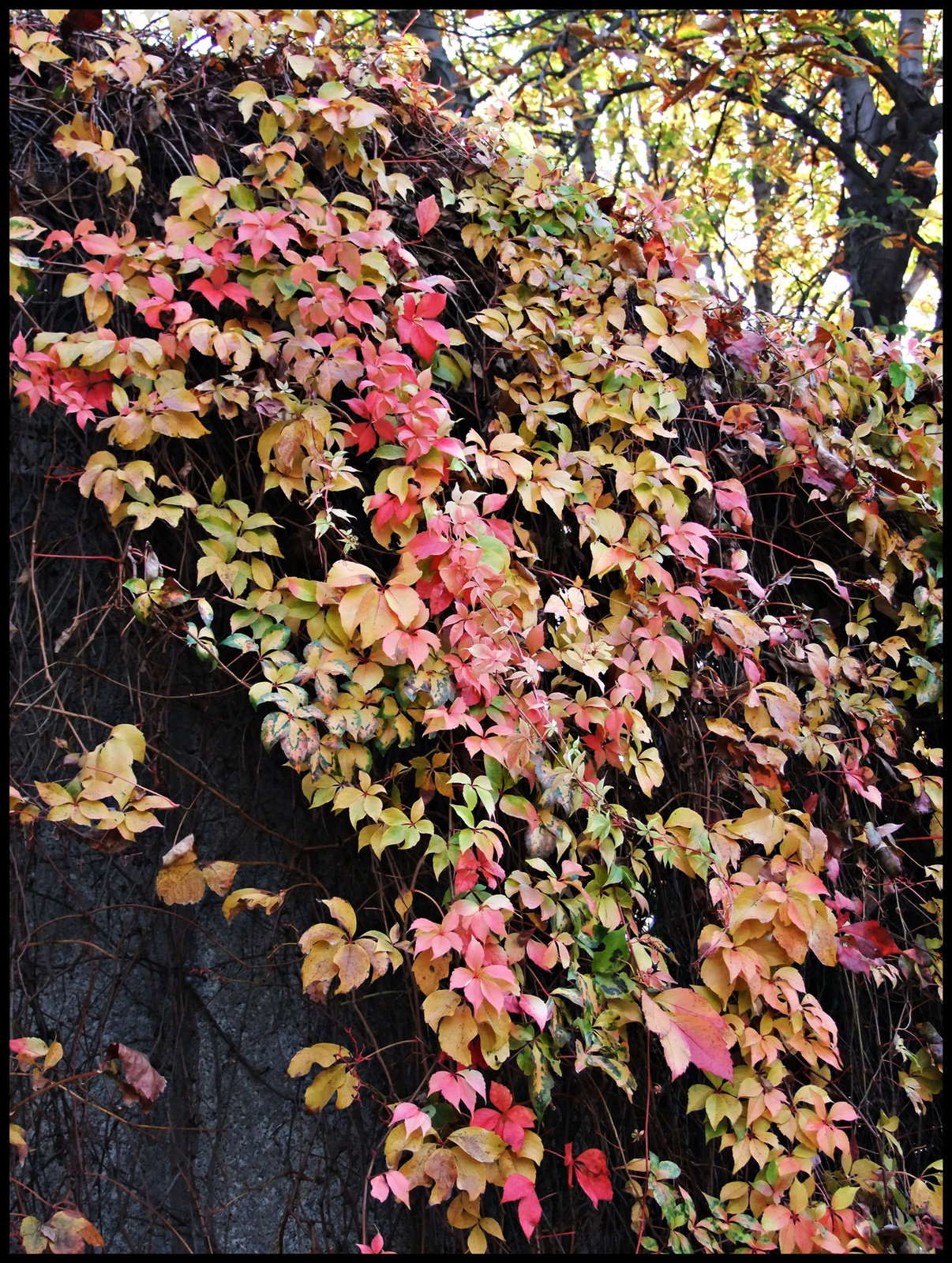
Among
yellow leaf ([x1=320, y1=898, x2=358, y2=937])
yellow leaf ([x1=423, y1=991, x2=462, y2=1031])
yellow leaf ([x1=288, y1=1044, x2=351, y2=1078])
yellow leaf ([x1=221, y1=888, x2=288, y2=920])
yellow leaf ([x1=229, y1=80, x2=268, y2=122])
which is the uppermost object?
yellow leaf ([x1=229, y1=80, x2=268, y2=122])

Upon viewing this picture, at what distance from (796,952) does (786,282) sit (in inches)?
310

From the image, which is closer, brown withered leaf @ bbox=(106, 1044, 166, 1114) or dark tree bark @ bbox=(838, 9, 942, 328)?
brown withered leaf @ bbox=(106, 1044, 166, 1114)

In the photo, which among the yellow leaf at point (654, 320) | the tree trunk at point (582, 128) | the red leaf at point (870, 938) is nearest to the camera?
the red leaf at point (870, 938)

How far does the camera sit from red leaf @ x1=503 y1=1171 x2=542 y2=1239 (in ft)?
4.07

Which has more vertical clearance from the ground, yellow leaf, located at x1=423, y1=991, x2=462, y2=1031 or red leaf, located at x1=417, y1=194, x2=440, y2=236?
red leaf, located at x1=417, y1=194, x2=440, y2=236

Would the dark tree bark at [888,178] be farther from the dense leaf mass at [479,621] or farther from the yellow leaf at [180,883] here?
the yellow leaf at [180,883]

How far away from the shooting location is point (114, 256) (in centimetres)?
139

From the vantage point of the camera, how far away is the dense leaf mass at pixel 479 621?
133 centimetres

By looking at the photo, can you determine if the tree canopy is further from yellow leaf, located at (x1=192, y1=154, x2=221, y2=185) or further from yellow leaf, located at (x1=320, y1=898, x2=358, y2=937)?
yellow leaf, located at (x1=320, y1=898, x2=358, y2=937)

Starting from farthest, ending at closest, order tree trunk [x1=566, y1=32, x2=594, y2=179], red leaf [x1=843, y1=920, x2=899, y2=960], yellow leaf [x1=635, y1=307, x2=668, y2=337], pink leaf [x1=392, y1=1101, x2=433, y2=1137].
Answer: tree trunk [x1=566, y1=32, x2=594, y2=179]
yellow leaf [x1=635, y1=307, x2=668, y2=337]
red leaf [x1=843, y1=920, x2=899, y2=960]
pink leaf [x1=392, y1=1101, x2=433, y2=1137]

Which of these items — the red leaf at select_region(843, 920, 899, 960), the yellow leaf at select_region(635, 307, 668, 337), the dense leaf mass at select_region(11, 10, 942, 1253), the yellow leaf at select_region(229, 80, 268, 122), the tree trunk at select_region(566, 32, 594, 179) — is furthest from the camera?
the tree trunk at select_region(566, 32, 594, 179)

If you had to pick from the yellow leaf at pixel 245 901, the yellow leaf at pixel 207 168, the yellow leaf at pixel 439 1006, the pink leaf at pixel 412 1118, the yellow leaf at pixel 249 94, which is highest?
the yellow leaf at pixel 249 94

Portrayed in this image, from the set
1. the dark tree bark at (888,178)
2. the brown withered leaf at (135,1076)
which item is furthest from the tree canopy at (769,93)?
the brown withered leaf at (135,1076)

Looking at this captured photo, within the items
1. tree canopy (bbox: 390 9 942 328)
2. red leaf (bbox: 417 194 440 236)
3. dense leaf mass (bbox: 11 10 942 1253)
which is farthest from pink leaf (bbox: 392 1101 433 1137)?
tree canopy (bbox: 390 9 942 328)
